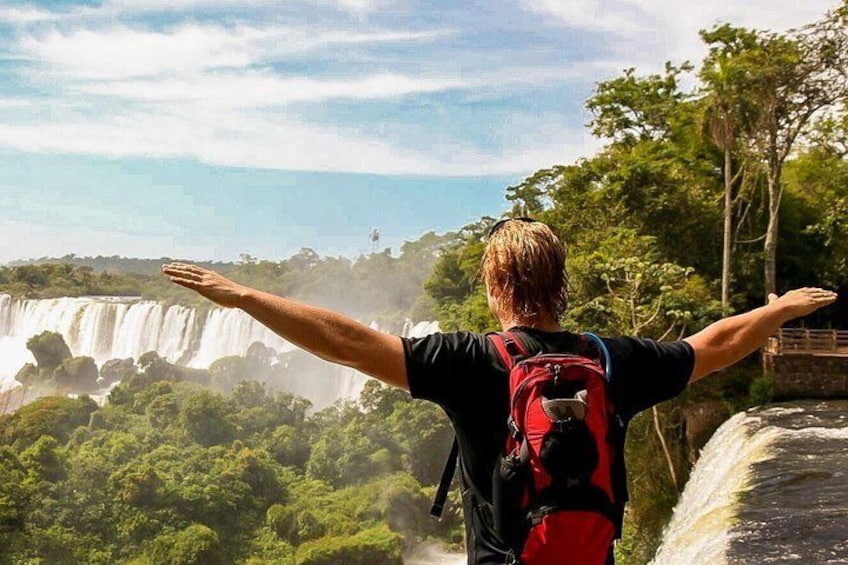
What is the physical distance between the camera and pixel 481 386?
1.44 m

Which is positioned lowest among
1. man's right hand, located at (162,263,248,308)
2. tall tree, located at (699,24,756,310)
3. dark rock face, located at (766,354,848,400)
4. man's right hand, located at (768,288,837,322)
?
dark rock face, located at (766,354,848,400)

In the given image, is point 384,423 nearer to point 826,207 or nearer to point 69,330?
point 826,207

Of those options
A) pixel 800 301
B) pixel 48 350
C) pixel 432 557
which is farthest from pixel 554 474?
pixel 48 350

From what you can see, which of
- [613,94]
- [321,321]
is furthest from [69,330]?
[321,321]

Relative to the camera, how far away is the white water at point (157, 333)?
36.4m

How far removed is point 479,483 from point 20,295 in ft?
151

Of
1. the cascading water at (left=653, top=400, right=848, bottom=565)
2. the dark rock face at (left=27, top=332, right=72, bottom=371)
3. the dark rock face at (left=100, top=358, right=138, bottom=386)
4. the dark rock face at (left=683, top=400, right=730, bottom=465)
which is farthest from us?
the dark rock face at (left=27, top=332, right=72, bottom=371)

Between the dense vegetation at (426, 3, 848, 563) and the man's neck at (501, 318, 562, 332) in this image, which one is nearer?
the man's neck at (501, 318, 562, 332)

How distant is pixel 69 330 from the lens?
127ft

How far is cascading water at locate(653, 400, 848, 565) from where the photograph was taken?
16.8 ft

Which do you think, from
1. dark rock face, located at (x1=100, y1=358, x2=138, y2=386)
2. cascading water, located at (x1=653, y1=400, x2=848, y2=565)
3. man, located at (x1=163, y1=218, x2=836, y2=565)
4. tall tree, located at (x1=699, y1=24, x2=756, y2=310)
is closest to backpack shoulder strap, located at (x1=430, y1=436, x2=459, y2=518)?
man, located at (x1=163, y1=218, x2=836, y2=565)

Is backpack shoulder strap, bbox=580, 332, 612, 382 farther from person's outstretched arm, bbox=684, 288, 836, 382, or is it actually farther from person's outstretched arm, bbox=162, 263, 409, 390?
person's outstretched arm, bbox=162, 263, 409, 390

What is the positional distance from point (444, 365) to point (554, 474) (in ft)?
0.82

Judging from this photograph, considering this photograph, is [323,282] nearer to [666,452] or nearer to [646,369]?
[666,452]
